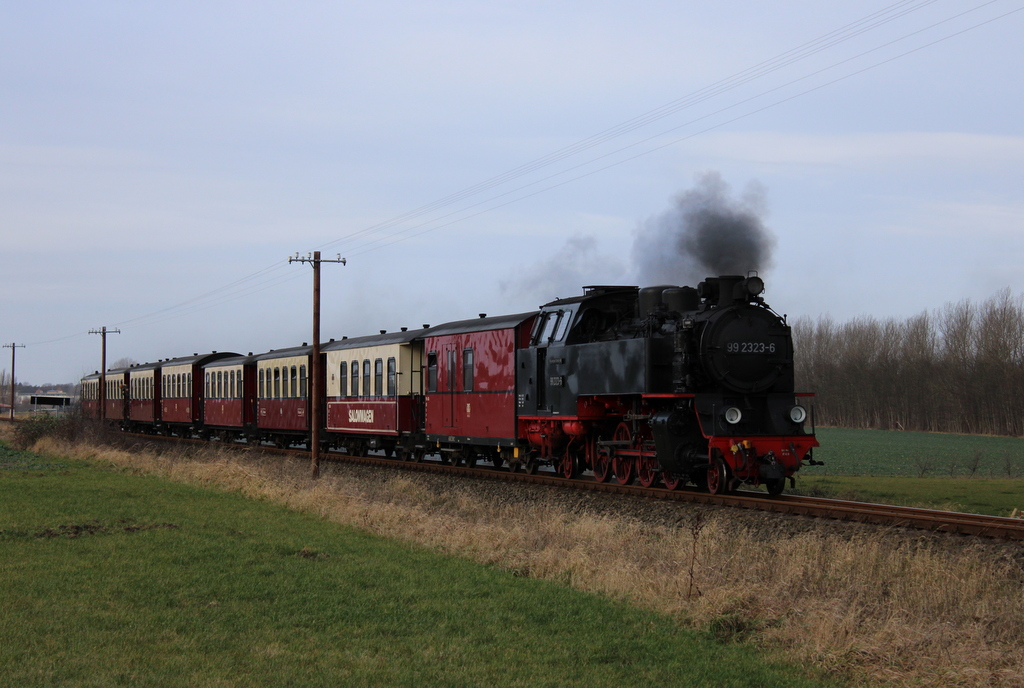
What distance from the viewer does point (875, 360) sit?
7669 centimetres

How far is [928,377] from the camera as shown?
221 feet

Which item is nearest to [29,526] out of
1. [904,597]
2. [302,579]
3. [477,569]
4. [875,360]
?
[302,579]

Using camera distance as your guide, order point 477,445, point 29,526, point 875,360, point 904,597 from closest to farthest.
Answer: point 904,597 → point 29,526 → point 477,445 → point 875,360

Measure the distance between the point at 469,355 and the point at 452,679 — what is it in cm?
1616

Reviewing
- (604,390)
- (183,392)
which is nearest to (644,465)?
(604,390)

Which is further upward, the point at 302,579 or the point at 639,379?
the point at 639,379

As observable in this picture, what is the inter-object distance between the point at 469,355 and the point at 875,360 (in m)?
62.1

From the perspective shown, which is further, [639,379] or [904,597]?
[639,379]

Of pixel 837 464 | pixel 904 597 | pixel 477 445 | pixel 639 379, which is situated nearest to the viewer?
pixel 904 597

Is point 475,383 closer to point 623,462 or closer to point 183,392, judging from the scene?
point 623,462

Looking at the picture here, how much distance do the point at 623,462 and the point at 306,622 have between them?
1050cm

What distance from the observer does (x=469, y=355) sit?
22766mm

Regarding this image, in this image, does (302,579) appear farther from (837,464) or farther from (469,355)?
(837,464)

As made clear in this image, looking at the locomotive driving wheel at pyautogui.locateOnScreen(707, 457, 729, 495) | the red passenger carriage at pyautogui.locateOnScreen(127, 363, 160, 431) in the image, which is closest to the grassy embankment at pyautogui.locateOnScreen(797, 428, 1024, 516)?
the locomotive driving wheel at pyautogui.locateOnScreen(707, 457, 729, 495)
